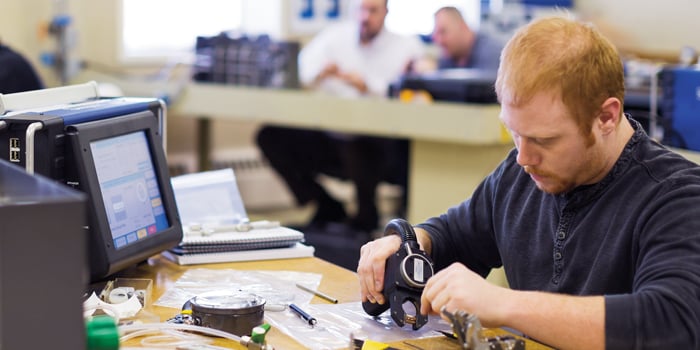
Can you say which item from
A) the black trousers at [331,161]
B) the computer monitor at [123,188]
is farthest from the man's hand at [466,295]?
the black trousers at [331,161]

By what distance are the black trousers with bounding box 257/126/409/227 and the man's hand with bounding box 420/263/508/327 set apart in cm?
351

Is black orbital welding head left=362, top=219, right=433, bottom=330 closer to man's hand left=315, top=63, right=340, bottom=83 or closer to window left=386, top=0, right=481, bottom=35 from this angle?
man's hand left=315, top=63, right=340, bottom=83

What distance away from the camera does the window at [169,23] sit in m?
5.60

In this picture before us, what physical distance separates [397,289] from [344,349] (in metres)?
0.16

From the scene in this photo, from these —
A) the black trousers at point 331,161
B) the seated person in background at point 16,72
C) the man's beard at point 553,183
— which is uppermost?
the seated person in background at point 16,72

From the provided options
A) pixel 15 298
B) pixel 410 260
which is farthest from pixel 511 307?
pixel 15 298

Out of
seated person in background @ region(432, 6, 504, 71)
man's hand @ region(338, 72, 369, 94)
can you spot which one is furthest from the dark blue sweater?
seated person in background @ region(432, 6, 504, 71)

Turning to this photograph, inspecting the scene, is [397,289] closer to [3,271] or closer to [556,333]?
[556,333]

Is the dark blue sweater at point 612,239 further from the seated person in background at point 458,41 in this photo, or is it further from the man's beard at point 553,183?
the seated person in background at point 458,41

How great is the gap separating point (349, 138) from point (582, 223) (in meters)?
3.30

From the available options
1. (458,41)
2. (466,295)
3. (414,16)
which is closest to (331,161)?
(458,41)

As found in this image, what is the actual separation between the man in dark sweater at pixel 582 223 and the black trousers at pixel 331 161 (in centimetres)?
316

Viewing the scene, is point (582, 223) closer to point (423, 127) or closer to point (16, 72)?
point (16, 72)

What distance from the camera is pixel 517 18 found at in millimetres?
6094
